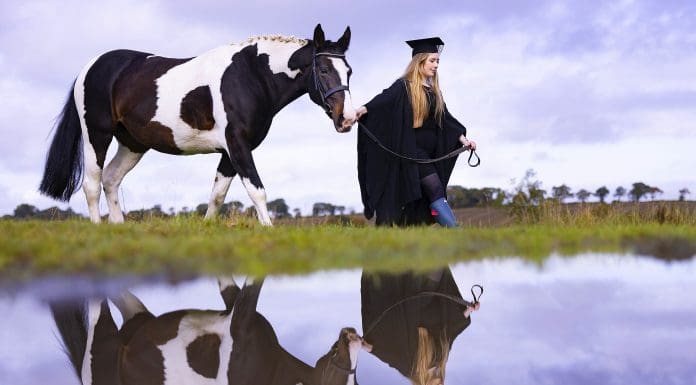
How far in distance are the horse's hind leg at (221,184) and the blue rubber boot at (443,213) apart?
2.81 meters

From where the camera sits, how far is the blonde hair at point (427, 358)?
3.23 m

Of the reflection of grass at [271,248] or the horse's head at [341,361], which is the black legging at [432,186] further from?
the horse's head at [341,361]

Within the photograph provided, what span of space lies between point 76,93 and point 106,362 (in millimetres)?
8176

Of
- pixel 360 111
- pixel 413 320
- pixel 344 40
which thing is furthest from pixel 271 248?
pixel 344 40

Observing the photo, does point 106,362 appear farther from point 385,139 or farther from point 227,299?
point 385,139

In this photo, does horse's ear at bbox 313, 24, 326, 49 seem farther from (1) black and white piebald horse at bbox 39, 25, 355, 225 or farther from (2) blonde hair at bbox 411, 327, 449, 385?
(2) blonde hair at bbox 411, 327, 449, 385

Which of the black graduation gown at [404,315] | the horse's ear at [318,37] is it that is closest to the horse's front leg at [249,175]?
the horse's ear at [318,37]

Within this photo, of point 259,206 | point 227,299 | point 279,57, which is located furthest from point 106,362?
point 279,57

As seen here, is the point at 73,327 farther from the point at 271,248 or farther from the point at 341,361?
the point at 271,248

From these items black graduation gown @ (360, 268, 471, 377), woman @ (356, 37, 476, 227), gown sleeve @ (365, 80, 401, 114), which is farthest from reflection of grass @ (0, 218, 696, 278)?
gown sleeve @ (365, 80, 401, 114)

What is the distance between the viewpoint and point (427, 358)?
11.4ft

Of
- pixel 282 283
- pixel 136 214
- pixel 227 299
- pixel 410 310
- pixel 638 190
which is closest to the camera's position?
pixel 410 310

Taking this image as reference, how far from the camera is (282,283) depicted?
5.03 meters

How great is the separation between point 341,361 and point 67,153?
8767 mm
